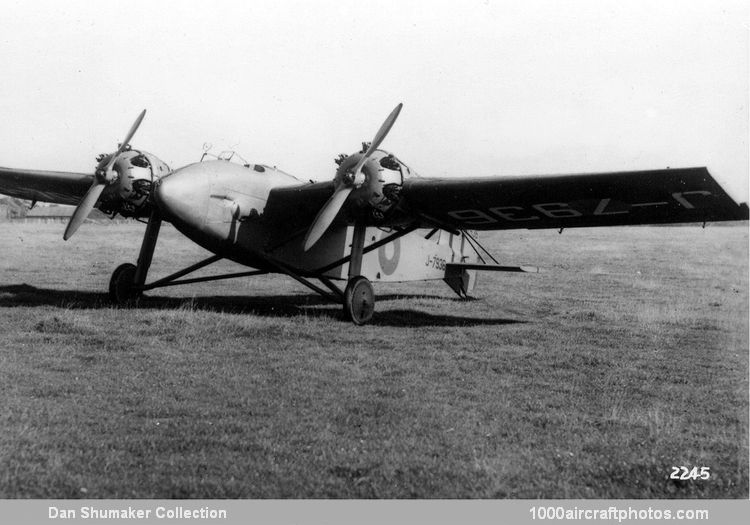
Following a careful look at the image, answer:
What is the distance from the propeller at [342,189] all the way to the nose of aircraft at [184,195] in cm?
202

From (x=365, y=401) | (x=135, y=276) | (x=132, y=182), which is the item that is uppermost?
(x=132, y=182)

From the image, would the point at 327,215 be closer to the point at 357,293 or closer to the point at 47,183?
the point at 357,293

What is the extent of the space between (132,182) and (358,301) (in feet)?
17.0

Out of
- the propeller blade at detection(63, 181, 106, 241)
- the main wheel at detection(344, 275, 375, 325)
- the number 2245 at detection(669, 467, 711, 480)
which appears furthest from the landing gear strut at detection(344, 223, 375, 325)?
the number 2245 at detection(669, 467, 711, 480)

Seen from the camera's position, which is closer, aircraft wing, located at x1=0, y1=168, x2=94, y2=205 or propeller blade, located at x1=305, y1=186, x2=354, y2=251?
propeller blade, located at x1=305, y1=186, x2=354, y2=251

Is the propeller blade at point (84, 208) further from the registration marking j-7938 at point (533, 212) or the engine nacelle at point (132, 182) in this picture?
the registration marking j-7938 at point (533, 212)

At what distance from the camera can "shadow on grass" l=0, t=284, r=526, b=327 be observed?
12844mm

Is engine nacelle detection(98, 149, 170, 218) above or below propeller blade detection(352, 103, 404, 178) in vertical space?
below

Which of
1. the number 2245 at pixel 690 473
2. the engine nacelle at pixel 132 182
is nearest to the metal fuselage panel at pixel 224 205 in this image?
the engine nacelle at pixel 132 182

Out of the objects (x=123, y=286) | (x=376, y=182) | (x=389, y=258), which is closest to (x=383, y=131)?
(x=376, y=182)

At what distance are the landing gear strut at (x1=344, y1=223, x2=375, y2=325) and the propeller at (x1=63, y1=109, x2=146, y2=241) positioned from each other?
16.4 feet

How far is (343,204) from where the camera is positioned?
38.9 ft

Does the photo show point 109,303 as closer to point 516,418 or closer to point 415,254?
point 415,254

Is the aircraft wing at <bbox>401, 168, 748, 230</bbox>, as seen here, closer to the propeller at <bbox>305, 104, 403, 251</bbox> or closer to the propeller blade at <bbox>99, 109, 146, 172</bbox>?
the propeller at <bbox>305, 104, 403, 251</bbox>
